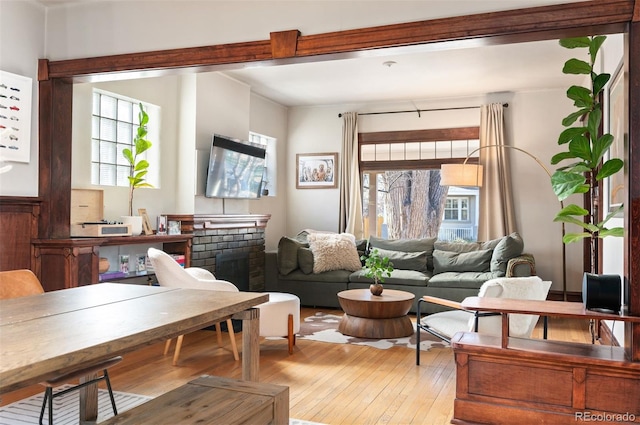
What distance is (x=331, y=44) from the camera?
3.19m

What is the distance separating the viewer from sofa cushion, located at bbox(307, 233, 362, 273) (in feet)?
21.2

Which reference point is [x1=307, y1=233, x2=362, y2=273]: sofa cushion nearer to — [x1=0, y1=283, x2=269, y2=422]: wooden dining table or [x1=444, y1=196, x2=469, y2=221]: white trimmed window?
[x1=444, y1=196, x2=469, y2=221]: white trimmed window

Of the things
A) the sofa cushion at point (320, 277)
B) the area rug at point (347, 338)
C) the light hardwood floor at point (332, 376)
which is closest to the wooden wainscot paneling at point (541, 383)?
the light hardwood floor at point (332, 376)

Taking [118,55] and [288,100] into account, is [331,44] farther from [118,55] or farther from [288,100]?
[288,100]

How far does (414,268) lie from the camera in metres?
6.52

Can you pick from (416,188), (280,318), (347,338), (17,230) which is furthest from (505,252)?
(17,230)

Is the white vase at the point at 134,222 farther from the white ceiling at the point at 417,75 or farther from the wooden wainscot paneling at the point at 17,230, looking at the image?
the white ceiling at the point at 417,75

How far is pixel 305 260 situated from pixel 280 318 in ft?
7.29

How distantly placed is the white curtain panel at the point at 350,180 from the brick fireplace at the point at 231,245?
1.24m

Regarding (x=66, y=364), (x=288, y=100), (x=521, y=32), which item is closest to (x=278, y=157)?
(x=288, y=100)

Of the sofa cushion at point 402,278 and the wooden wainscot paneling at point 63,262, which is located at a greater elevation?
the wooden wainscot paneling at point 63,262

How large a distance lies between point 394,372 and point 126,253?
2.70 meters

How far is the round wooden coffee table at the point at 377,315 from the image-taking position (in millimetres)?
4754

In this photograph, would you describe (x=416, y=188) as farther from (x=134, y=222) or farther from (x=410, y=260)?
(x=134, y=222)
